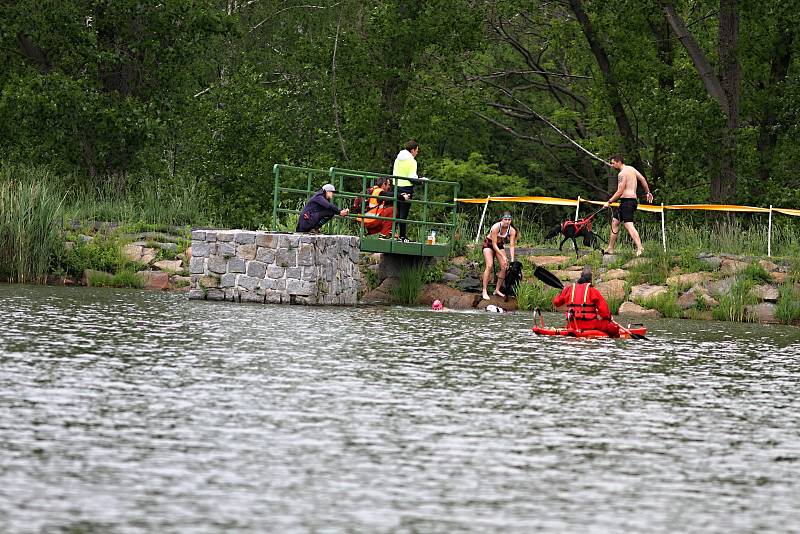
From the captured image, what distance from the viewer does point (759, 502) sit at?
10086mm

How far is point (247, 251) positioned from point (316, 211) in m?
1.39

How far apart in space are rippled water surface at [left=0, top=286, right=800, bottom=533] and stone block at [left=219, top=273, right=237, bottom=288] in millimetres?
5923

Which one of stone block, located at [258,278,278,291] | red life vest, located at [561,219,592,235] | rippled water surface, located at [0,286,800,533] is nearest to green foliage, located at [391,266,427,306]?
red life vest, located at [561,219,592,235]

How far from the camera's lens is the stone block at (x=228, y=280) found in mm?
26844

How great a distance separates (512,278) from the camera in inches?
1125

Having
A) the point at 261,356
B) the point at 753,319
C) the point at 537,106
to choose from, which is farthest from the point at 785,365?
the point at 537,106

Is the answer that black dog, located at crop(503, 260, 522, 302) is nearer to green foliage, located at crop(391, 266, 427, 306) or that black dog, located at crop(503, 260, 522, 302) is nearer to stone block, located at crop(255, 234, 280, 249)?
green foliage, located at crop(391, 266, 427, 306)

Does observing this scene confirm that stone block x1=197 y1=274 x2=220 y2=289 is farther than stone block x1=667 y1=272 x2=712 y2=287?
No

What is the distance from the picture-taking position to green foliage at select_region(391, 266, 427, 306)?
29.0 meters

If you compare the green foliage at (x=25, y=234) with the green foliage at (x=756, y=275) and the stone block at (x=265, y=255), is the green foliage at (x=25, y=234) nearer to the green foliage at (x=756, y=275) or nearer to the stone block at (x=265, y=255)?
the stone block at (x=265, y=255)

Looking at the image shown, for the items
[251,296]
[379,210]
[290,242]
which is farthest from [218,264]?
[379,210]

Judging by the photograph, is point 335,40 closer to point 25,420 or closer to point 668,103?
point 668,103

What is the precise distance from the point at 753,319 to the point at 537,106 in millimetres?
24380

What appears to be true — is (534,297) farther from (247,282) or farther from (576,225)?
(247,282)
